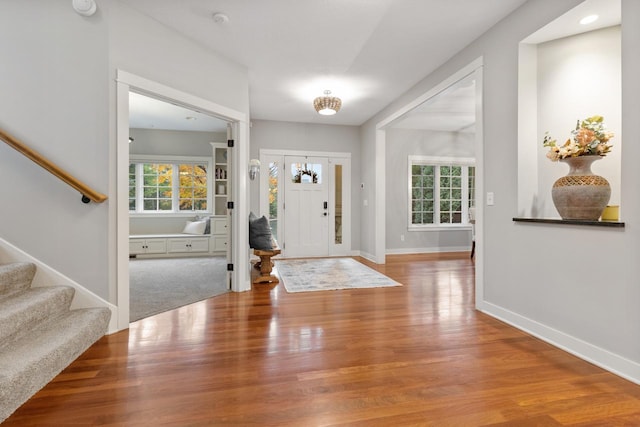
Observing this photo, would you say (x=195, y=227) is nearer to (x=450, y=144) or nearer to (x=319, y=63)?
(x=319, y=63)

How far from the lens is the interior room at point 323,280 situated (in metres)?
1.71

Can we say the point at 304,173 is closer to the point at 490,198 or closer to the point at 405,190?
the point at 405,190

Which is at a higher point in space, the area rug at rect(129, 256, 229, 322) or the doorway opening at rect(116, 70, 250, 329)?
the doorway opening at rect(116, 70, 250, 329)

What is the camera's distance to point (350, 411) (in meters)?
1.56

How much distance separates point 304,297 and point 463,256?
4.18 meters

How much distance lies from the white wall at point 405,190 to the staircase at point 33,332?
17.7 feet

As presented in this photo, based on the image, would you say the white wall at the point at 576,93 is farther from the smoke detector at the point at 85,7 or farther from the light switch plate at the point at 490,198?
the smoke detector at the point at 85,7

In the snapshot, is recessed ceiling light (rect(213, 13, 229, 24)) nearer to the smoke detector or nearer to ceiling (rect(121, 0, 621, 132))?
ceiling (rect(121, 0, 621, 132))

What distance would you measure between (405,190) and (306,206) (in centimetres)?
220

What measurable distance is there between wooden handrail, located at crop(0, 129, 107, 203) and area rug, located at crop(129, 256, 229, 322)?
3.90 ft

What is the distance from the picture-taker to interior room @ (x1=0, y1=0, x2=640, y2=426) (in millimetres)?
1705

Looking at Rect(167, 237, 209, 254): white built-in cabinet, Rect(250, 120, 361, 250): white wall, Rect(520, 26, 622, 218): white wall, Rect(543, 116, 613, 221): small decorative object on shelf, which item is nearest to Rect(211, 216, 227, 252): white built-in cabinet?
Rect(167, 237, 209, 254): white built-in cabinet

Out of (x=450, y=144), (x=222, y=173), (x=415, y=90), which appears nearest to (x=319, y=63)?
(x=415, y=90)

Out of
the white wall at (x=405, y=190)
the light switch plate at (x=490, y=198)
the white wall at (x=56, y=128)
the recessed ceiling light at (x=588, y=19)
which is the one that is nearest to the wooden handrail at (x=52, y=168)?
the white wall at (x=56, y=128)
